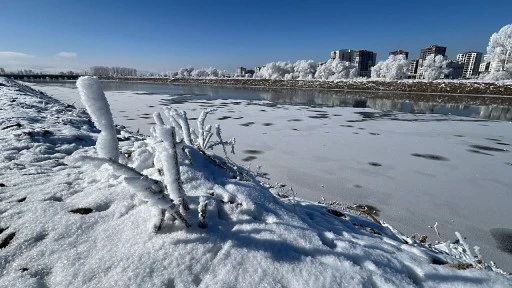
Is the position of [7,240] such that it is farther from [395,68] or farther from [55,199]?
[395,68]

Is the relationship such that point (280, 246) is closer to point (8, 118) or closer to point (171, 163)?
point (171, 163)

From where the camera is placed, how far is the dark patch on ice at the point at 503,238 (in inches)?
176

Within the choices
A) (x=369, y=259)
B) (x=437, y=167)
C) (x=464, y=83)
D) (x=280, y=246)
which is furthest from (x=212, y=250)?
(x=464, y=83)

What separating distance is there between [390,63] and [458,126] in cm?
8003

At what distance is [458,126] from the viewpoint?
1563 cm

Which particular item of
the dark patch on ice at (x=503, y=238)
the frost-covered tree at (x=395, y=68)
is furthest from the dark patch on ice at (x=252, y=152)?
the frost-covered tree at (x=395, y=68)

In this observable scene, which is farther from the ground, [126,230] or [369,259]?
[126,230]

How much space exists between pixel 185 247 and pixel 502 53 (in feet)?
240

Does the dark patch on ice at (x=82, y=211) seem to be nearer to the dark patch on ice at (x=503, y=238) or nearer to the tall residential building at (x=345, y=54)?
the dark patch on ice at (x=503, y=238)

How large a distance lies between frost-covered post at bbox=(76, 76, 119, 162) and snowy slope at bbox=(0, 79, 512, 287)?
0.16m

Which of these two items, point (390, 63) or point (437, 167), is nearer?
point (437, 167)

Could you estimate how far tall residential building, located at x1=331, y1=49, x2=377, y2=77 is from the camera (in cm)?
16191

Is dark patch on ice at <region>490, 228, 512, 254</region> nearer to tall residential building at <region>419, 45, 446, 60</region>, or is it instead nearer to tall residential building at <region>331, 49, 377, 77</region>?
tall residential building at <region>331, 49, 377, 77</region>

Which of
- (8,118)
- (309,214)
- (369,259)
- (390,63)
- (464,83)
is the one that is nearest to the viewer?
(369,259)
